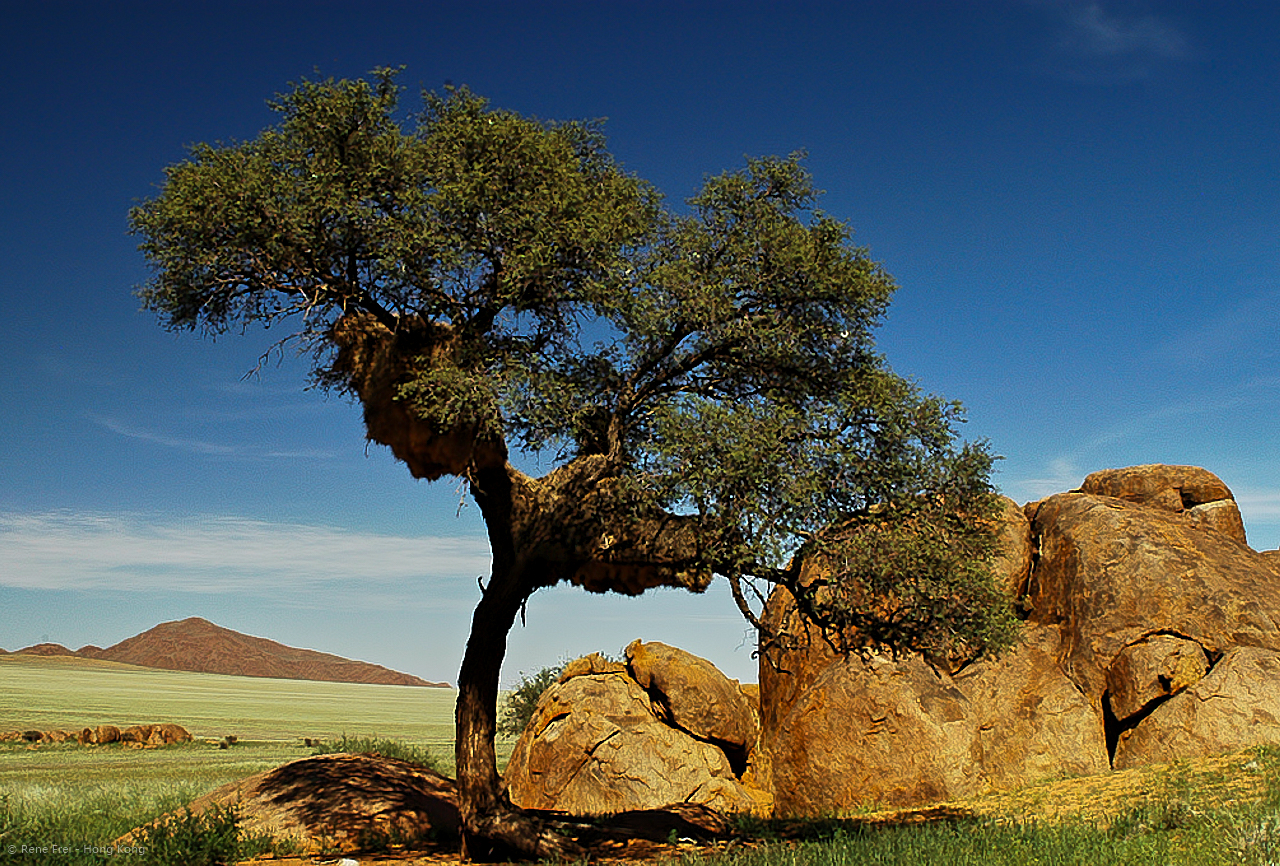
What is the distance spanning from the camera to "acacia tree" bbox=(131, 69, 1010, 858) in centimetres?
1462

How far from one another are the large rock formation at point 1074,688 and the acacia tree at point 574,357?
7277 millimetres

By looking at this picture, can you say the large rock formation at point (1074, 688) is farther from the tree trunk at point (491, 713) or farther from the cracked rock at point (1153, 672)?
the tree trunk at point (491, 713)

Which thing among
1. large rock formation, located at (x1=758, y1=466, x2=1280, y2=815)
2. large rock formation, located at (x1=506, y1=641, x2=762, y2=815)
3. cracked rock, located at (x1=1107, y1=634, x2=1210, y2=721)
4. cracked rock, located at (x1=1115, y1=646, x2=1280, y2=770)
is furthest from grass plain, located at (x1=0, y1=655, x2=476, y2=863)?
cracked rock, located at (x1=1107, y1=634, x2=1210, y2=721)

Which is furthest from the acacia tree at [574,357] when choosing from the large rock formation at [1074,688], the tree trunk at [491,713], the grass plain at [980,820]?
the large rock formation at [1074,688]

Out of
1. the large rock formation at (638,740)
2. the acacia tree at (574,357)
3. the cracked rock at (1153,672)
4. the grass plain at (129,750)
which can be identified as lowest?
the grass plain at (129,750)

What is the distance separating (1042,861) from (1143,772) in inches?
442

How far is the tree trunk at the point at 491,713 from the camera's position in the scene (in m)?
15.8

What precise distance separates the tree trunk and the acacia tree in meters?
0.04

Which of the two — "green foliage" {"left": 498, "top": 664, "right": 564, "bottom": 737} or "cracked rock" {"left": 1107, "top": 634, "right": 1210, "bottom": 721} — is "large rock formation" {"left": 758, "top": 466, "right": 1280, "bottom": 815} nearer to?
"cracked rock" {"left": 1107, "top": 634, "right": 1210, "bottom": 721}

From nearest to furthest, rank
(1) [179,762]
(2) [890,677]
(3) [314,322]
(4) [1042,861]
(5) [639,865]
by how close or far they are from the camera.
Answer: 1. (4) [1042,861]
2. (5) [639,865]
3. (3) [314,322]
4. (2) [890,677]
5. (1) [179,762]

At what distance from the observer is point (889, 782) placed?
74.1 feet

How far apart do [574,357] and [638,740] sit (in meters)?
12.6

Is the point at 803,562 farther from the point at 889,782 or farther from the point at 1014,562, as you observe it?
the point at 1014,562

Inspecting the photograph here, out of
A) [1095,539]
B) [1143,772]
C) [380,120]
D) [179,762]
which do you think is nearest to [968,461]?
[1143,772]
